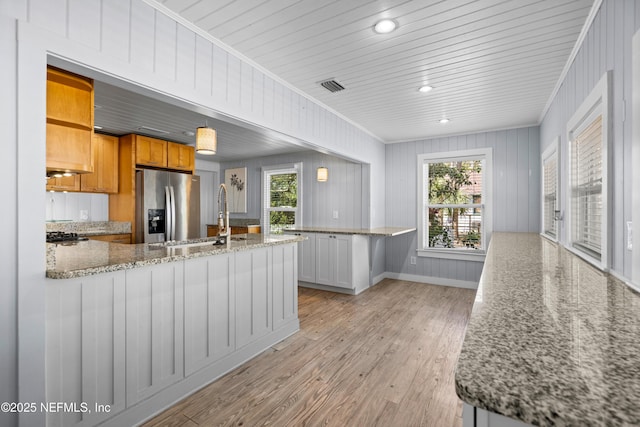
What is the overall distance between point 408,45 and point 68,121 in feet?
7.88

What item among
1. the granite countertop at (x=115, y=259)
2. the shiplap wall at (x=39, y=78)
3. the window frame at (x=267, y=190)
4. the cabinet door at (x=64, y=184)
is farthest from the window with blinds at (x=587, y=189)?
the cabinet door at (x=64, y=184)

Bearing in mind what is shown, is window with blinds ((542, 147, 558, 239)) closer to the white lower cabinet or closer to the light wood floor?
the light wood floor

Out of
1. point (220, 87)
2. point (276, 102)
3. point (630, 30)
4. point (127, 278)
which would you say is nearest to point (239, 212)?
point (276, 102)

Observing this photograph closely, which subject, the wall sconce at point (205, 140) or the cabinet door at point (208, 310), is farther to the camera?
the wall sconce at point (205, 140)

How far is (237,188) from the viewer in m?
6.71

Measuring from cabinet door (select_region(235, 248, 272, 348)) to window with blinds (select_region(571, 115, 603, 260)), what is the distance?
7.69 ft

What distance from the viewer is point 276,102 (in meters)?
2.91

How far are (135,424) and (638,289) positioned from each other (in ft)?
8.27

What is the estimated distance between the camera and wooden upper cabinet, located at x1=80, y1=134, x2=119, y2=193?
14.6ft

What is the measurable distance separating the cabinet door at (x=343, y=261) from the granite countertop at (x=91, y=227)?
309cm

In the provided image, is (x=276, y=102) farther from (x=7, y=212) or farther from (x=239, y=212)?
(x=239, y=212)

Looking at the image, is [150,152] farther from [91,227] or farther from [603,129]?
[603,129]

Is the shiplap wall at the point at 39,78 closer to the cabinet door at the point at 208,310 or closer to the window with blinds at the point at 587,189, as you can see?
the cabinet door at the point at 208,310

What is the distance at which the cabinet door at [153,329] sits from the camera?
176cm
